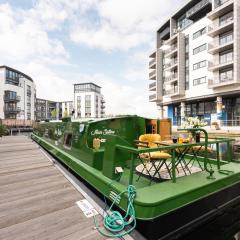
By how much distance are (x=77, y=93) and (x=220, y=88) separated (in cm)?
6551

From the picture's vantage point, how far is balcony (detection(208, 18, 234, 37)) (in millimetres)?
26766

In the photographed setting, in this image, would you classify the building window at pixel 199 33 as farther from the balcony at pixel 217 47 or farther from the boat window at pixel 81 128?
the boat window at pixel 81 128

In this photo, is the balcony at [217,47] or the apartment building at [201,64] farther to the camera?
the apartment building at [201,64]

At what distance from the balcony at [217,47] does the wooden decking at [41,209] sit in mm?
27942

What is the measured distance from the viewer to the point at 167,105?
40656mm

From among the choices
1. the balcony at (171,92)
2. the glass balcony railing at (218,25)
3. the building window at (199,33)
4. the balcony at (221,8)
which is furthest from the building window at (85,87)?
the balcony at (221,8)

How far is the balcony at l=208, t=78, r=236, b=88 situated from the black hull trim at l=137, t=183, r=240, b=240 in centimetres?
2545

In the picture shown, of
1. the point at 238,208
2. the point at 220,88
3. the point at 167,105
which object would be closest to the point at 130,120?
the point at 238,208

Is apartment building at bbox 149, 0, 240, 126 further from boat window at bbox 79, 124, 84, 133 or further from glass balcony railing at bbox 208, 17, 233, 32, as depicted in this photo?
boat window at bbox 79, 124, 84, 133

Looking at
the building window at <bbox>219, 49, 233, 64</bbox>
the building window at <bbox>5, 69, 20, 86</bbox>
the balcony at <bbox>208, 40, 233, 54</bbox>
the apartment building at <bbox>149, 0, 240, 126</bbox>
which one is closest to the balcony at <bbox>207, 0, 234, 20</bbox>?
the apartment building at <bbox>149, 0, 240, 126</bbox>

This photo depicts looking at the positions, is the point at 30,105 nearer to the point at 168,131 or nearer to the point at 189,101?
the point at 189,101

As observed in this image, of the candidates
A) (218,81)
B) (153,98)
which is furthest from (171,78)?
(218,81)

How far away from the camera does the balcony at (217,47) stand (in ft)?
88.4

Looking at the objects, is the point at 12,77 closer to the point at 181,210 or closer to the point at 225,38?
the point at 225,38
